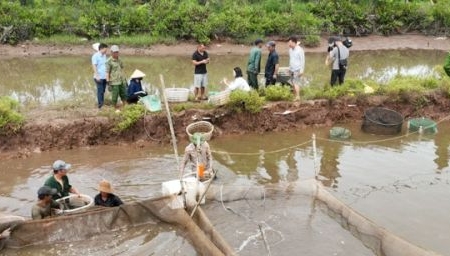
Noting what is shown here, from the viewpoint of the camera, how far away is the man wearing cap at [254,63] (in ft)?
42.4

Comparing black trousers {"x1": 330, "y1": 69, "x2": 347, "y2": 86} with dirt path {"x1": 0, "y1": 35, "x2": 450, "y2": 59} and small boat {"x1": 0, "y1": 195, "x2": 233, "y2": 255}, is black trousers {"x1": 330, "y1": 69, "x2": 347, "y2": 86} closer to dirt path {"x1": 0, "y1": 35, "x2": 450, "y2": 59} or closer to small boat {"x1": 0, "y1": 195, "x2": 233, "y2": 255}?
small boat {"x1": 0, "y1": 195, "x2": 233, "y2": 255}

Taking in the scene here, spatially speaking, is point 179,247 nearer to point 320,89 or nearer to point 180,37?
Answer: point 320,89

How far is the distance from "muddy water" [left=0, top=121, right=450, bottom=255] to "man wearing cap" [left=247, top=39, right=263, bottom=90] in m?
1.62

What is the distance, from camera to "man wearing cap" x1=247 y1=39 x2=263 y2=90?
509 inches

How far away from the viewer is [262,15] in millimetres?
23266

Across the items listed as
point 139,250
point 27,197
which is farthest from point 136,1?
point 139,250

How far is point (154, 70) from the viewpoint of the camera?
58.6 feet

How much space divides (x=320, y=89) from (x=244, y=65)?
19.0ft

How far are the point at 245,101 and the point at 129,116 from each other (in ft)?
8.90

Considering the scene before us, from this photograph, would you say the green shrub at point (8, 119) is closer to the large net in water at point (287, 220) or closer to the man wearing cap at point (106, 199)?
the man wearing cap at point (106, 199)

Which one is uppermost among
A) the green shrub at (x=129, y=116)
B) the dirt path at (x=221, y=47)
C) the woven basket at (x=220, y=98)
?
the dirt path at (x=221, y=47)

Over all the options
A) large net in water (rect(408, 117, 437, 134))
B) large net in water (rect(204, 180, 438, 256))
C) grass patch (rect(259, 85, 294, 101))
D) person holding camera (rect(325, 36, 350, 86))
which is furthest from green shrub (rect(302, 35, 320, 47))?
large net in water (rect(204, 180, 438, 256))

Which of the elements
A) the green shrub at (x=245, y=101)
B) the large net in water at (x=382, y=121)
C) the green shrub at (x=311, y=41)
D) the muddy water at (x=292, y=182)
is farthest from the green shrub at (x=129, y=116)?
the green shrub at (x=311, y=41)

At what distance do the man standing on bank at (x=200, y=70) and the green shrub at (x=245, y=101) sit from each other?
39.6 inches
